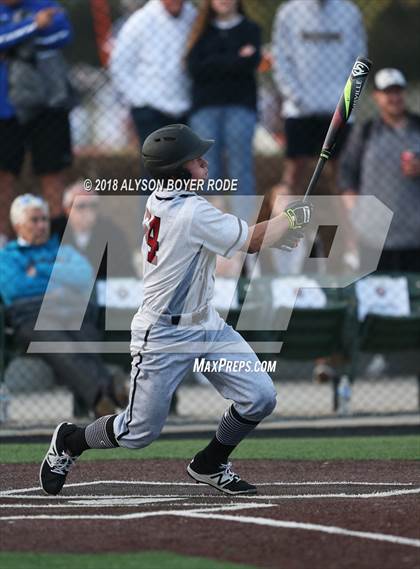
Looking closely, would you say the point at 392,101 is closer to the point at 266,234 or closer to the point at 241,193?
the point at 241,193

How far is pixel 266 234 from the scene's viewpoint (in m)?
6.78

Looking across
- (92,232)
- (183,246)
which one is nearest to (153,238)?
(183,246)

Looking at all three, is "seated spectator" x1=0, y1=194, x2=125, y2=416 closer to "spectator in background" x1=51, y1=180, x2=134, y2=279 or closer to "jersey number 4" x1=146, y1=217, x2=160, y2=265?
"spectator in background" x1=51, y1=180, x2=134, y2=279

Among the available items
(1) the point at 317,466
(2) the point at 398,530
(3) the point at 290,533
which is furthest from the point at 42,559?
(1) the point at 317,466

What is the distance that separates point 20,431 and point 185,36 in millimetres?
3874

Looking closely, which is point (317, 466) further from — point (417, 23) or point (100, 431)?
point (417, 23)

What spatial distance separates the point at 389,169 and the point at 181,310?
5.80 m

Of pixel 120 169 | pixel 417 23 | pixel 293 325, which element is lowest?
pixel 417 23

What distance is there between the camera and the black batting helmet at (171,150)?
679cm

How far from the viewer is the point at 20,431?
1059 centimetres

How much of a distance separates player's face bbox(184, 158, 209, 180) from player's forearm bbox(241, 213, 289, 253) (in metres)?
0.40

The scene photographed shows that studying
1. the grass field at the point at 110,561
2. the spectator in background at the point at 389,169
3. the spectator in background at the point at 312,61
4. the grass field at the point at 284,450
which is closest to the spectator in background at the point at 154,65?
the spectator in background at the point at 312,61

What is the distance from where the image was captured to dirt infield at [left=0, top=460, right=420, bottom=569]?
17.4 ft

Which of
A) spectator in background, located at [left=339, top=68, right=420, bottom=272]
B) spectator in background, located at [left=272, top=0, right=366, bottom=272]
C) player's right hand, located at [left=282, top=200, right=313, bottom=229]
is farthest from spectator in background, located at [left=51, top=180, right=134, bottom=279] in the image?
player's right hand, located at [left=282, top=200, right=313, bottom=229]
